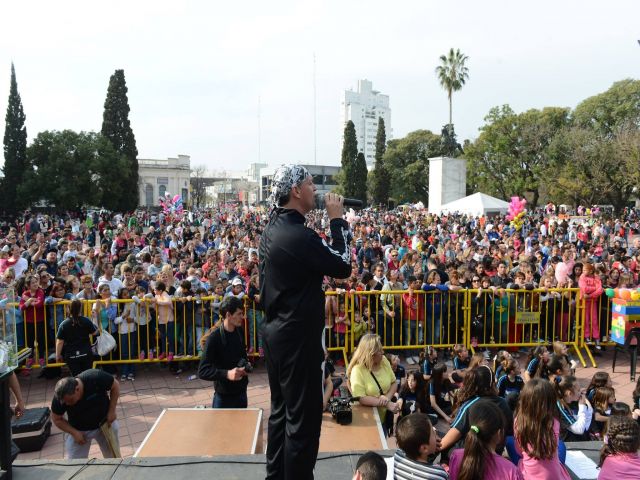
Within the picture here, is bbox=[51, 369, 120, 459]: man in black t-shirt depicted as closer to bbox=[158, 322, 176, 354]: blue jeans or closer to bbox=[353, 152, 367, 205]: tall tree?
bbox=[158, 322, 176, 354]: blue jeans

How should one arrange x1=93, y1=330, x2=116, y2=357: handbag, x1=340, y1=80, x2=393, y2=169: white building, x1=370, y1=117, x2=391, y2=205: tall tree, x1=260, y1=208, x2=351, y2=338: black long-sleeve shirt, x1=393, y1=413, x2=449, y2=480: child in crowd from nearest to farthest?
x1=260, y1=208, x2=351, y2=338: black long-sleeve shirt → x1=393, y1=413, x2=449, y2=480: child in crowd → x1=93, y1=330, x2=116, y2=357: handbag → x1=370, y1=117, x2=391, y2=205: tall tree → x1=340, y1=80, x2=393, y2=169: white building

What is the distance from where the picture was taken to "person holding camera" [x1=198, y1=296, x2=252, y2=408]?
14.2 ft

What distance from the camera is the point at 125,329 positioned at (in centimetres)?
748

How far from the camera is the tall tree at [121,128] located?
48.9m

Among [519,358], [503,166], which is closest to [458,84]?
[503,166]

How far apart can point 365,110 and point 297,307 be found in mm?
185958

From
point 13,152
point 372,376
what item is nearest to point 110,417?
point 372,376

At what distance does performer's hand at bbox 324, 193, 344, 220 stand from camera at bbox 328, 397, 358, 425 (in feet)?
7.78

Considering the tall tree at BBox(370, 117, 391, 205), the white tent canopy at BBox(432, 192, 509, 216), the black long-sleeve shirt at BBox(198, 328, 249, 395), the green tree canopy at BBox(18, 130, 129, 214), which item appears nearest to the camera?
the black long-sleeve shirt at BBox(198, 328, 249, 395)

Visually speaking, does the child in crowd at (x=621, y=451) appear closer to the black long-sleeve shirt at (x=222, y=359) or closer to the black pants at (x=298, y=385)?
the black pants at (x=298, y=385)

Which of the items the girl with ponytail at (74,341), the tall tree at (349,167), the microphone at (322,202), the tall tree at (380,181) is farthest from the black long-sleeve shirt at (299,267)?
the tall tree at (380,181)

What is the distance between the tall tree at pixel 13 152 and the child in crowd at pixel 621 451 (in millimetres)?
49904

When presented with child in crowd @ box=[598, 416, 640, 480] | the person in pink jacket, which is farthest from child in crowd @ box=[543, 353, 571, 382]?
the person in pink jacket

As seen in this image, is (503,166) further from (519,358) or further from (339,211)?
(339,211)
